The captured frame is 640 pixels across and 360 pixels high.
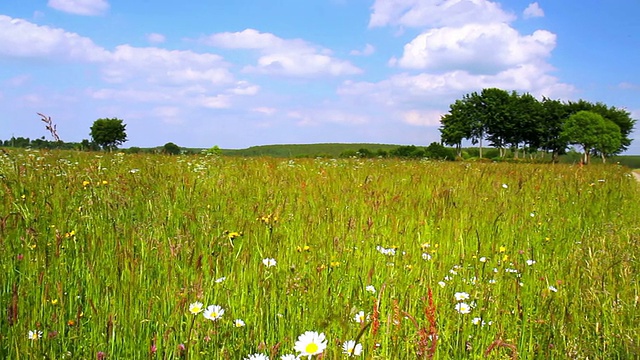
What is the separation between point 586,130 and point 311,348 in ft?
206

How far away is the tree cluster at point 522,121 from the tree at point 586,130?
3.43ft

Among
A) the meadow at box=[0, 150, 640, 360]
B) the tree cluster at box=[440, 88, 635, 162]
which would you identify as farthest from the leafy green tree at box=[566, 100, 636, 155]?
the meadow at box=[0, 150, 640, 360]

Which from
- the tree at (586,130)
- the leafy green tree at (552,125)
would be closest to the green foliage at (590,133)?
the tree at (586,130)

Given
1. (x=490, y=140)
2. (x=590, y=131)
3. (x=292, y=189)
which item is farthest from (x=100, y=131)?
(x=292, y=189)

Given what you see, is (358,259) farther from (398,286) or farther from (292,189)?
(292,189)

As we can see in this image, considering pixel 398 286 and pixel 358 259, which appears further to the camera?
pixel 358 259

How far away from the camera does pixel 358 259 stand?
10.4 ft

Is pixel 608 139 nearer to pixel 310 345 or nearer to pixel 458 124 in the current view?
pixel 458 124

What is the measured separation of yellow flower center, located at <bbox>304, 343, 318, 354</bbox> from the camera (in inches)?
57.3

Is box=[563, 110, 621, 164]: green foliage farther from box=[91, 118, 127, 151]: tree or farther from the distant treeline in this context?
box=[91, 118, 127, 151]: tree

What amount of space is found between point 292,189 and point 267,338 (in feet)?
13.2

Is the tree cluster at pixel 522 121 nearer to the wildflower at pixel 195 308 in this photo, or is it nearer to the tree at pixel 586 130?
the tree at pixel 586 130

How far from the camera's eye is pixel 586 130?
5434cm

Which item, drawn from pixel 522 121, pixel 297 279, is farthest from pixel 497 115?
pixel 297 279
